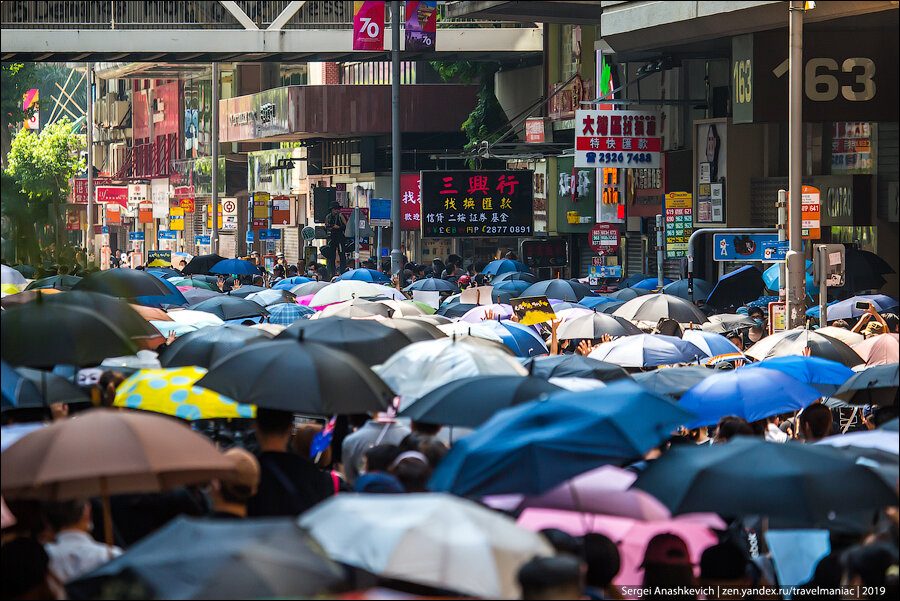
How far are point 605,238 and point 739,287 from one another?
10.9m

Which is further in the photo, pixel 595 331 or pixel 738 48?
pixel 738 48

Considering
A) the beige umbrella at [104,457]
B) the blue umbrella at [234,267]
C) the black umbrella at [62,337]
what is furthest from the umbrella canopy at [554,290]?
the beige umbrella at [104,457]

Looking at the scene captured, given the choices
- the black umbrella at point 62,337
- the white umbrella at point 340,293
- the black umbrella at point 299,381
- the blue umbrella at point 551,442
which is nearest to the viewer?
the blue umbrella at point 551,442

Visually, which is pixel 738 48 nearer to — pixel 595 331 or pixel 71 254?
pixel 595 331

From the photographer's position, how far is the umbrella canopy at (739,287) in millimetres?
21953

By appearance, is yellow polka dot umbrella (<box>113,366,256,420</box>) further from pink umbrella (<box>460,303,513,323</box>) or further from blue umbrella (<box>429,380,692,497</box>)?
pink umbrella (<box>460,303,513,323</box>)

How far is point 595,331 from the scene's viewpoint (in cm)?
1554

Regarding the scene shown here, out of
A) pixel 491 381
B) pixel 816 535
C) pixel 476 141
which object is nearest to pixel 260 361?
pixel 491 381

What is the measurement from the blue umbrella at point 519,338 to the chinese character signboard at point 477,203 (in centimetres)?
2092

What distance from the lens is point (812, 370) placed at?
1140cm

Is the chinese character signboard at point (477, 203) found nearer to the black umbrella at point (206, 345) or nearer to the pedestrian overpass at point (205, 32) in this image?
the pedestrian overpass at point (205, 32)

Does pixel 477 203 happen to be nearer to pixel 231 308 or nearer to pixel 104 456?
pixel 231 308

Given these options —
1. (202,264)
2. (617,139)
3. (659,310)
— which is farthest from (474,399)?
(617,139)

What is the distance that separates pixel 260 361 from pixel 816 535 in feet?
11.5
